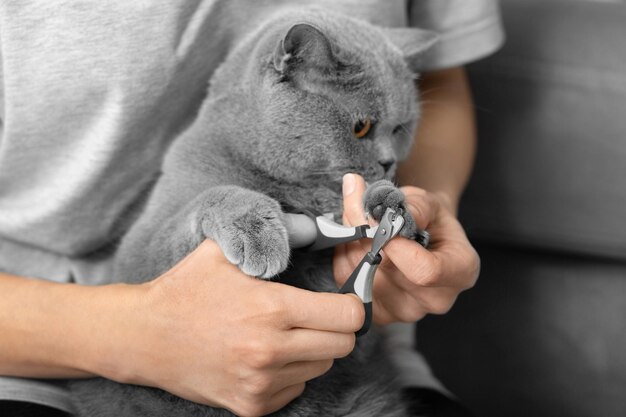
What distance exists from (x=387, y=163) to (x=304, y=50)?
7.5 inches

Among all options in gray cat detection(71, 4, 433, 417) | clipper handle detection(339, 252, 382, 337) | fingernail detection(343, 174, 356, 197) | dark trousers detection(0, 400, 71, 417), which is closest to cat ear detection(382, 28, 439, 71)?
gray cat detection(71, 4, 433, 417)

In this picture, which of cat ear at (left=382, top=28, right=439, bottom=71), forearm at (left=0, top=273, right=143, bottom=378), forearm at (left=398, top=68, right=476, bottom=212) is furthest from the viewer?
forearm at (left=398, top=68, right=476, bottom=212)

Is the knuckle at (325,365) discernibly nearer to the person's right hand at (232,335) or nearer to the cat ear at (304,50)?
the person's right hand at (232,335)

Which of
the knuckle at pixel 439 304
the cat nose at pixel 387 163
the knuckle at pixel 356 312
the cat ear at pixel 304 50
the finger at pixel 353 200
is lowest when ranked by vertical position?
the knuckle at pixel 439 304

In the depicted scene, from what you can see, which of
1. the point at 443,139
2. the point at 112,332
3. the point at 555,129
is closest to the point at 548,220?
the point at 555,129

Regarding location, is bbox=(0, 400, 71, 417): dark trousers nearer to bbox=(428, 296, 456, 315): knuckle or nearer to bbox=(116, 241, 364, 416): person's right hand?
bbox=(116, 241, 364, 416): person's right hand

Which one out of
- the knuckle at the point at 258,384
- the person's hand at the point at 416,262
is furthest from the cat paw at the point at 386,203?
the knuckle at the point at 258,384

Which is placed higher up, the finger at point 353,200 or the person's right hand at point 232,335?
the finger at point 353,200

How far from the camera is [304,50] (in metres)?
0.87

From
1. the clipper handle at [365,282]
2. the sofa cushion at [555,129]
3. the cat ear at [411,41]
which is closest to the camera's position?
the clipper handle at [365,282]

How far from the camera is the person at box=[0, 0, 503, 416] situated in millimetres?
791

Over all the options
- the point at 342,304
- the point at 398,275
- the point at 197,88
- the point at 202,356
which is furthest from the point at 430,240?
the point at 197,88

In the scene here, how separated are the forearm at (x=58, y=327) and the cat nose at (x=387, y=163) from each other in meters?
0.37

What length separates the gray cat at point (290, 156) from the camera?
88 centimetres
